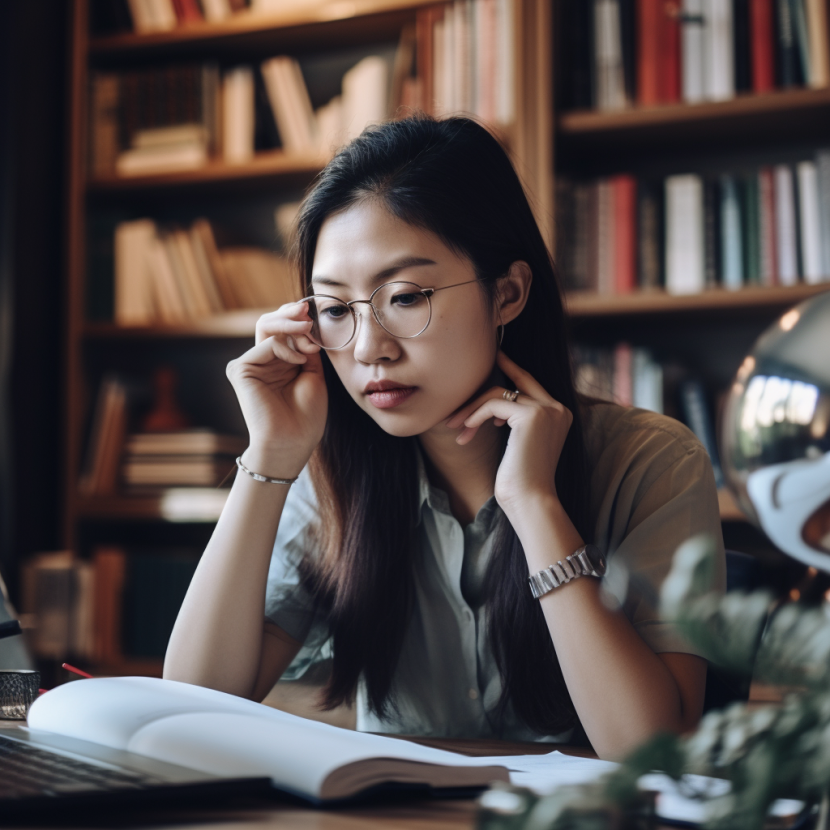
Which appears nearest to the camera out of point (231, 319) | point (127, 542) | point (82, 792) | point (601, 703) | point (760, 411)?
point (760, 411)

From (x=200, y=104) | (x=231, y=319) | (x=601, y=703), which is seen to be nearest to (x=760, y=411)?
(x=601, y=703)

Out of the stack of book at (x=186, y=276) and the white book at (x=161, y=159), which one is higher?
the white book at (x=161, y=159)

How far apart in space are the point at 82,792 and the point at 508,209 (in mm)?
932

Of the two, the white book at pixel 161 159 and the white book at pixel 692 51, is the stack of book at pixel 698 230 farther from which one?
the white book at pixel 161 159

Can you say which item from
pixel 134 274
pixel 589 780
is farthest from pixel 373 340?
pixel 134 274

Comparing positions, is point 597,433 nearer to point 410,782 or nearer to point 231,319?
point 410,782

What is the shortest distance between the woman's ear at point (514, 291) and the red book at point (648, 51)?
1051 mm

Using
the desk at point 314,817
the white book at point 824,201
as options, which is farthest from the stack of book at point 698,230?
the desk at point 314,817

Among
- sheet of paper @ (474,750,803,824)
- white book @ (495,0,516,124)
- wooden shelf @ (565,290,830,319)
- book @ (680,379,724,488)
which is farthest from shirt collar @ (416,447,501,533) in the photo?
white book @ (495,0,516,124)

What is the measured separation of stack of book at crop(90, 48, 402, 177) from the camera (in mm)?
2465

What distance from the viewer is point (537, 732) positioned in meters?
1.18

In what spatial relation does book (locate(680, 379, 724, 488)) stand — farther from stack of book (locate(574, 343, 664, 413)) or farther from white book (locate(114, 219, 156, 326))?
white book (locate(114, 219, 156, 326))

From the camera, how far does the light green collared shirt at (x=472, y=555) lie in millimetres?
1149

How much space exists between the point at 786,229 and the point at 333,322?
1259mm
